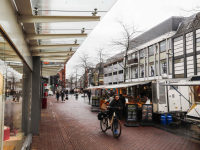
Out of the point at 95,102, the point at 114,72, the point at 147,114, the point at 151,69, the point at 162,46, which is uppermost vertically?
the point at 162,46

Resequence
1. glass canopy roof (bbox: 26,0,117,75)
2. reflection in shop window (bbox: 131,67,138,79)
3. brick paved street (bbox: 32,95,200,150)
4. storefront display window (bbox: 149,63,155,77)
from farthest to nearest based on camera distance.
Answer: reflection in shop window (bbox: 131,67,138,79)
storefront display window (bbox: 149,63,155,77)
brick paved street (bbox: 32,95,200,150)
glass canopy roof (bbox: 26,0,117,75)

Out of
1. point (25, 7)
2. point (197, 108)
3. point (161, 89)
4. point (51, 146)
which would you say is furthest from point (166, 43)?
point (25, 7)

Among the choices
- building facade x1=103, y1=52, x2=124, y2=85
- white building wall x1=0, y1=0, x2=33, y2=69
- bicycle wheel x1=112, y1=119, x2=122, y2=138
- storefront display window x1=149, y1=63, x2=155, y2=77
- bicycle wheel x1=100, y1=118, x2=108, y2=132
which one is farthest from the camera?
building facade x1=103, y1=52, x2=124, y2=85

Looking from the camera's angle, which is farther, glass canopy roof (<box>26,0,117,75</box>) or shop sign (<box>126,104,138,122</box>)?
shop sign (<box>126,104,138,122</box>)

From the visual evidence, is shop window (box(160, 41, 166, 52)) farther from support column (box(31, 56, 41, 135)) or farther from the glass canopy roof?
the glass canopy roof

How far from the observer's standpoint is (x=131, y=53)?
1732 inches

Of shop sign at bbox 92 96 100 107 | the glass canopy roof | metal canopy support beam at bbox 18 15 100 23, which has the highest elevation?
the glass canopy roof

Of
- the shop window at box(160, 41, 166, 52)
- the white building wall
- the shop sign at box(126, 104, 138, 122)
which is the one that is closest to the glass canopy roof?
the white building wall

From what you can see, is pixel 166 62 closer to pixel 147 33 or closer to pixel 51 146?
pixel 147 33

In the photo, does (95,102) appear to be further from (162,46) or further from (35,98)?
(162,46)

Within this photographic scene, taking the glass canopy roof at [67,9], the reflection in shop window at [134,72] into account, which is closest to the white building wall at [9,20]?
the glass canopy roof at [67,9]

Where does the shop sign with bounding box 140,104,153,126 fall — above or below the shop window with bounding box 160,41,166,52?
below

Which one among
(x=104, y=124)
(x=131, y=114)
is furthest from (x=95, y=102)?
(x=104, y=124)

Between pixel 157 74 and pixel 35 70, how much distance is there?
2963 cm
